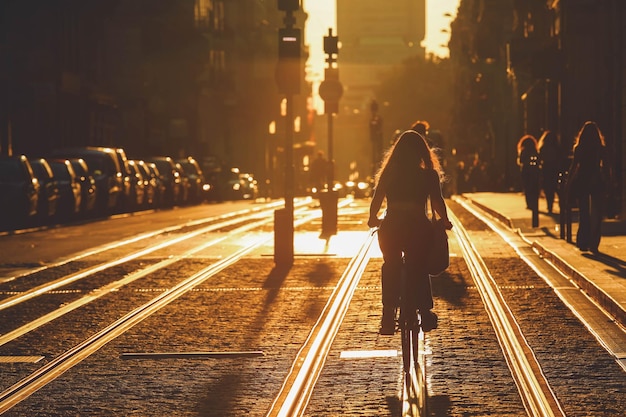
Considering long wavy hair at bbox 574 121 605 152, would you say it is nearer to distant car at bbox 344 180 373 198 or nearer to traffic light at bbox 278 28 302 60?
traffic light at bbox 278 28 302 60

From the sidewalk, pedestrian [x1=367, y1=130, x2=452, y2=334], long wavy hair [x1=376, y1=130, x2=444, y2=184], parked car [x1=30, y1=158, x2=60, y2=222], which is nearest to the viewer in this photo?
pedestrian [x1=367, y1=130, x2=452, y2=334]

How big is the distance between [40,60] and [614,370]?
55.9 metres

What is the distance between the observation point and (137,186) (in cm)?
4916

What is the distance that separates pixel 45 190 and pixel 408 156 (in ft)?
88.9

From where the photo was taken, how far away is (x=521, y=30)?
78.3 m

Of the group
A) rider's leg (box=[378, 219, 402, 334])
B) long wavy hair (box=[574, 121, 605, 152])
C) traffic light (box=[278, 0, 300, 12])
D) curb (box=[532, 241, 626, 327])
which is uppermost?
traffic light (box=[278, 0, 300, 12])

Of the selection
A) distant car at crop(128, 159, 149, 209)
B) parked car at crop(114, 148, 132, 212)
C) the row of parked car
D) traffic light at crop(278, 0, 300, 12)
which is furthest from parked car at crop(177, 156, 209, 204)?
traffic light at crop(278, 0, 300, 12)

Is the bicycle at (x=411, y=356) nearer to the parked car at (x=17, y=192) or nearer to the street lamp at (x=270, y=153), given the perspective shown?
the parked car at (x=17, y=192)

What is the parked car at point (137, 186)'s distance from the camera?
160ft

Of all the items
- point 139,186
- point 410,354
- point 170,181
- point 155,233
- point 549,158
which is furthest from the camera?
point 170,181

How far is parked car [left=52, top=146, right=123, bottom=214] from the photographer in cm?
4466

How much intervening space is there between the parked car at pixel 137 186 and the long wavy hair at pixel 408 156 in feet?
123

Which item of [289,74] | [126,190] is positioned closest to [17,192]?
[126,190]

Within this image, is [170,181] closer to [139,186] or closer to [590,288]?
[139,186]
